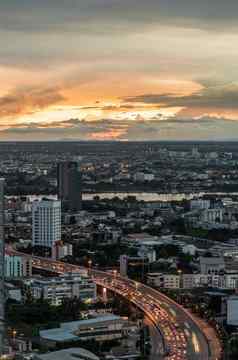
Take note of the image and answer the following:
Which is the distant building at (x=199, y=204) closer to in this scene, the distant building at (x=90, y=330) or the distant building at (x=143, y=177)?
the distant building at (x=143, y=177)

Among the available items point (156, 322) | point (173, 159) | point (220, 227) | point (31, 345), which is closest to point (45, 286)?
point (156, 322)

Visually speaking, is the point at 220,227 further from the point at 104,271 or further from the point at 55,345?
the point at 55,345

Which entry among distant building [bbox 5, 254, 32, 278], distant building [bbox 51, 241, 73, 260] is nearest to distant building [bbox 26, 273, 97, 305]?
distant building [bbox 5, 254, 32, 278]

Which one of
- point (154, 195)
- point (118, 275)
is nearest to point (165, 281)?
point (118, 275)

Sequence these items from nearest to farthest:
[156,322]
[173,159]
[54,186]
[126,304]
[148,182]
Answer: [156,322] → [126,304] → [54,186] → [148,182] → [173,159]

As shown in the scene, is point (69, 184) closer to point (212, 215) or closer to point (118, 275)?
point (212, 215)

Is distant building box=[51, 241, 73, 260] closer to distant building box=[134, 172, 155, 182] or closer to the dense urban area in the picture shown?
the dense urban area

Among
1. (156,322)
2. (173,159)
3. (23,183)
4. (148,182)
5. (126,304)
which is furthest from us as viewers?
(173,159)

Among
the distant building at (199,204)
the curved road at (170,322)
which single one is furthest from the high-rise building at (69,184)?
the curved road at (170,322)
